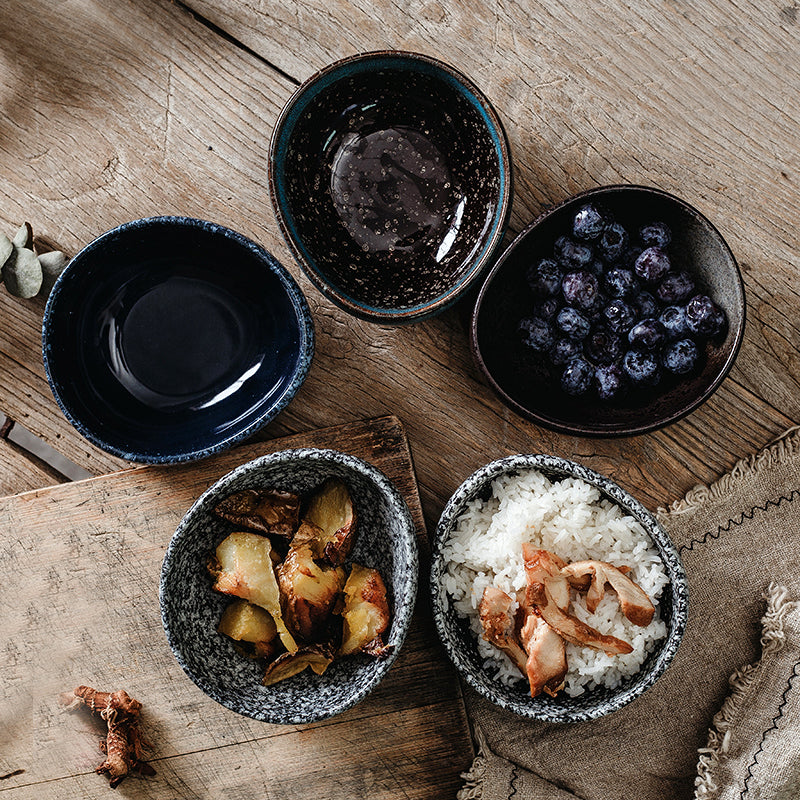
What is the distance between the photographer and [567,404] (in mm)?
1643

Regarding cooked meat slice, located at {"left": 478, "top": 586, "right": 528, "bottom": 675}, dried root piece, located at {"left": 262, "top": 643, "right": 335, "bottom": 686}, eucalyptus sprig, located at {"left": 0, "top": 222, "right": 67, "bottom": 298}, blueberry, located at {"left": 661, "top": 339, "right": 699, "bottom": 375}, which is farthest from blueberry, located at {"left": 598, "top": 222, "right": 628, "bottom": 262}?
eucalyptus sprig, located at {"left": 0, "top": 222, "right": 67, "bottom": 298}

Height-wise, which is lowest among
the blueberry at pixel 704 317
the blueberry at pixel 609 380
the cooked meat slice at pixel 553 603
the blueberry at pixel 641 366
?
the cooked meat slice at pixel 553 603

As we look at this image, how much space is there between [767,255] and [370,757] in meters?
1.44

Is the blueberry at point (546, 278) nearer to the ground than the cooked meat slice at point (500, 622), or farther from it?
farther from it

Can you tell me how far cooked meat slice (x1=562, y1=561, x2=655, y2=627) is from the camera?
4.73ft

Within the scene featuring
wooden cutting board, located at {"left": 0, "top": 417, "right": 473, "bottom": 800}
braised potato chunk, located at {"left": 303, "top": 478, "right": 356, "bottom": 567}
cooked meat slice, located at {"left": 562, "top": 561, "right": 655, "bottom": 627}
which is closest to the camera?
cooked meat slice, located at {"left": 562, "top": 561, "right": 655, "bottom": 627}

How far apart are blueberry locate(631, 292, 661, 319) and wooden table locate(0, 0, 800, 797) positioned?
29 centimetres

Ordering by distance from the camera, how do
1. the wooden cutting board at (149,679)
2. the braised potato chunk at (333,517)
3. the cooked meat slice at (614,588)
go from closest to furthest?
1. the cooked meat slice at (614,588)
2. the braised potato chunk at (333,517)
3. the wooden cutting board at (149,679)

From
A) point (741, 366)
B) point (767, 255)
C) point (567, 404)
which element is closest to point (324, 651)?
point (567, 404)

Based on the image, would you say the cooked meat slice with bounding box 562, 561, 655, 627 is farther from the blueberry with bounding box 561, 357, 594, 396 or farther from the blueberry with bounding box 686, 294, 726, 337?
the blueberry with bounding box 686, 294, 726, 337

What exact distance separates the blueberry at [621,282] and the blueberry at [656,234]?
8 cm

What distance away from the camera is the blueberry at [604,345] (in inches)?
62.4

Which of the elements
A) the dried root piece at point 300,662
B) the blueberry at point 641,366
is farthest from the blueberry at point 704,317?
the dried root piece at point 300,662

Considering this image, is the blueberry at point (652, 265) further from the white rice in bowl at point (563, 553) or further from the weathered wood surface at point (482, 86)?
the white rice in bowl at point (563, 553)
